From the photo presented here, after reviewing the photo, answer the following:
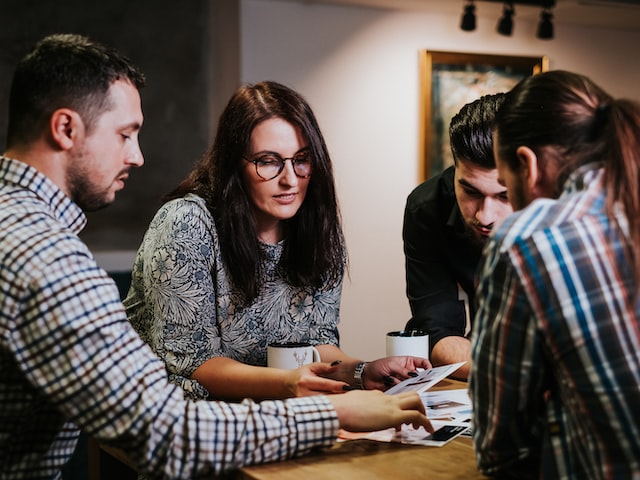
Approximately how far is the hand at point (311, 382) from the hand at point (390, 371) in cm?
20

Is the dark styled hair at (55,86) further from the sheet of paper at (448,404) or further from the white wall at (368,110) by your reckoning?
the white wall at (368,110)

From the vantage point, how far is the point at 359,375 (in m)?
2.13

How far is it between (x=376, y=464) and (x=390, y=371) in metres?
0.55

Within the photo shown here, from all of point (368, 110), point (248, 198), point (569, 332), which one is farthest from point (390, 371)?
point (368, 110)

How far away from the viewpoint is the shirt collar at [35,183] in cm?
153

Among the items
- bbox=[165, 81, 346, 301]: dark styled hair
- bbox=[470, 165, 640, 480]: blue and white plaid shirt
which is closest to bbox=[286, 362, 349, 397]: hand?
bbox=[165, 81, 346, 301]: dark styled hair

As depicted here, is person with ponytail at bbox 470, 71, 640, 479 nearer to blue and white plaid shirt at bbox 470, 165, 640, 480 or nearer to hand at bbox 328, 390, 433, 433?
blue and white plaid shirt at bbox 470, 165, 640, 480

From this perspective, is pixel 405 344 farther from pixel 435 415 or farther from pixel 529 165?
pixel 529 165

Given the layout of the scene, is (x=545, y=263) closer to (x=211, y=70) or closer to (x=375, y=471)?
(x=375, y=471)

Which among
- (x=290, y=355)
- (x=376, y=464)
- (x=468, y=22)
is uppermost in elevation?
(x=468, y=22)

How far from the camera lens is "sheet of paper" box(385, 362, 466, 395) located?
183 centimetres

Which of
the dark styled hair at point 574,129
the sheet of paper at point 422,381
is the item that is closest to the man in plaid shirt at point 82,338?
the sheet of paper at point 422,381

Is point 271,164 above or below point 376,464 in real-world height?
above

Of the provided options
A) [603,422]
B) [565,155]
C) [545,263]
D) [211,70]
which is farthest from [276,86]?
[211,70]
